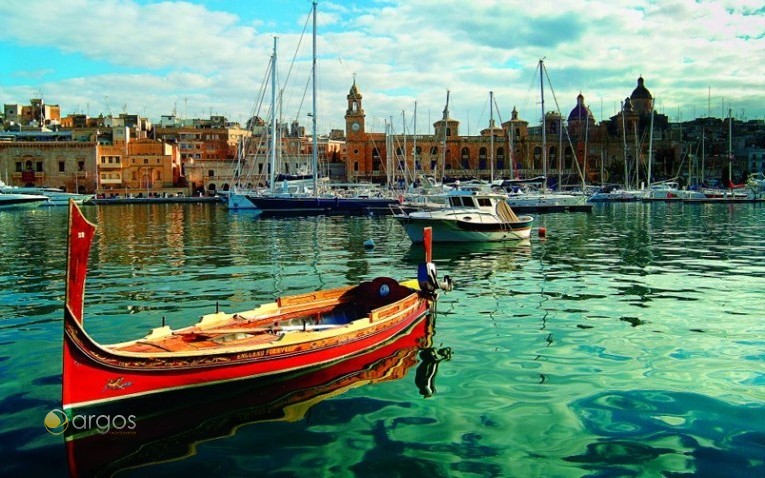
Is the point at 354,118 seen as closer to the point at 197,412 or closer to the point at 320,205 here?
the point at 320,205

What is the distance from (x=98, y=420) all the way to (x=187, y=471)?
147 centimetres

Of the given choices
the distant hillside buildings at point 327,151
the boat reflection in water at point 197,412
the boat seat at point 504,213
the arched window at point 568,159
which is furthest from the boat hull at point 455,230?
the arched window at point 568,159

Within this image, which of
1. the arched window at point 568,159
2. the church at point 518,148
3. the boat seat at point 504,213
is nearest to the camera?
the boat seat at point 504,213

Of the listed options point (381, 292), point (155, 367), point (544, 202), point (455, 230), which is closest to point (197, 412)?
point (155, 367)

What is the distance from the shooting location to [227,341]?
9.34 meters

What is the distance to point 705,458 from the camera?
7.01m

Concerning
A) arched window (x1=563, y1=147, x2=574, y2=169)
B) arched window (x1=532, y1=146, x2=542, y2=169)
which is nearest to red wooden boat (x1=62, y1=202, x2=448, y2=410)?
arched window (x1=532, y1=146, x2=542, y2=169)

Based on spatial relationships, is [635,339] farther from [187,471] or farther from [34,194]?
[34,194]

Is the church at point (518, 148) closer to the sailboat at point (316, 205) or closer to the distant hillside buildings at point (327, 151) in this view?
the distant hillside buildings at point (327, 151)

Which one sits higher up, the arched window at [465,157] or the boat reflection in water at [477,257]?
the arched window at [465,157]

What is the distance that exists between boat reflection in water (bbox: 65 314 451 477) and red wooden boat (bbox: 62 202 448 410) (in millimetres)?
165
